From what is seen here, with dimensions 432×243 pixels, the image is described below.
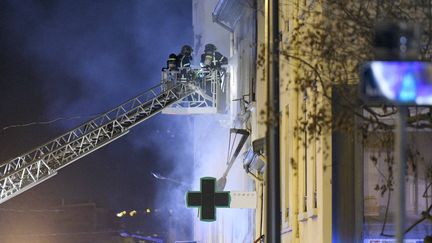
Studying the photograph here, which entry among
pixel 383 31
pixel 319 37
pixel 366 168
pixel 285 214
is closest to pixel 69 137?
pixel 285 214

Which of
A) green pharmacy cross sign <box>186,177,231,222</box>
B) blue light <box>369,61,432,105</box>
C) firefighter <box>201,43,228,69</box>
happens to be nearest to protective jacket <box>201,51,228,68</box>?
firefighter <box>201,43,228,69</box>

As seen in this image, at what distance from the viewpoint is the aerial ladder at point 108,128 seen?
1275 inches

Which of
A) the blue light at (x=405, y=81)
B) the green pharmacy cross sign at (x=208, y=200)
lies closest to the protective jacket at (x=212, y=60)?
the green pharmacy cross sign at (x=208, y=200)

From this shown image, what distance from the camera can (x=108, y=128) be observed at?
34.3 meters

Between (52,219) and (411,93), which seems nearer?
(411,93)

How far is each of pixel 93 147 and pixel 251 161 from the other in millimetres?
7930

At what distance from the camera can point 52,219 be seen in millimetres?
76125

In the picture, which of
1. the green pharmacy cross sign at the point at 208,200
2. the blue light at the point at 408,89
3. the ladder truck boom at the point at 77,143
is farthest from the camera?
the ladder truck boom at the point at 77,143

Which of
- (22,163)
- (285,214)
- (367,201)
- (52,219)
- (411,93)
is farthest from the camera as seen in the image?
(52,219)

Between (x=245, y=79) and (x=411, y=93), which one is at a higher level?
(x=245, y=79)

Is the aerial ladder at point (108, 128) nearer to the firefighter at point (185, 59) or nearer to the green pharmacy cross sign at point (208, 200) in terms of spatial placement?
the firefighter at point (185, 59)

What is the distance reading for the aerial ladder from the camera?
32375 millimetres

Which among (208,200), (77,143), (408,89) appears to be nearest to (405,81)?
(408,89)

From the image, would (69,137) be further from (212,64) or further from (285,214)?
(285,214)
